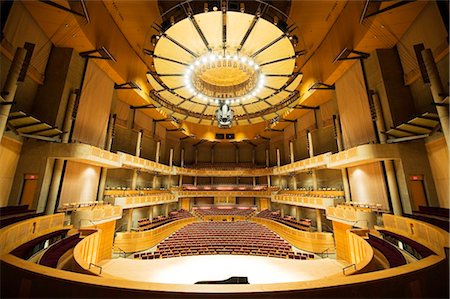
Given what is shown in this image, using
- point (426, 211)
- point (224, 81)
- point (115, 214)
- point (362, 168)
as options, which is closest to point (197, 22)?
point (224, 81)

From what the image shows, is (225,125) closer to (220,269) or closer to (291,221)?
(220,269)

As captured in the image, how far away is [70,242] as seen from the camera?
7.42 m

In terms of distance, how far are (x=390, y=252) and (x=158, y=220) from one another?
64.6ft

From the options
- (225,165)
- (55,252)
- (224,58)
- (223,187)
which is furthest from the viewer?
(225,165)

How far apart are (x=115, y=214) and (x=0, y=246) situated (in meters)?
7.87

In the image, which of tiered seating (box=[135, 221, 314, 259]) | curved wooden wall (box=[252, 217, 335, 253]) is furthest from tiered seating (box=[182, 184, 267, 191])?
curved wooden wall (box=[252, 217, 335, 253])

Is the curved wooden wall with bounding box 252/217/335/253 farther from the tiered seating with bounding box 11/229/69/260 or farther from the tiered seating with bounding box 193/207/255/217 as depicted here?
the tiered seating with bounding box 11/229/69/260

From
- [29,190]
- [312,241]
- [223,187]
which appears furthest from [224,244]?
[223,187]

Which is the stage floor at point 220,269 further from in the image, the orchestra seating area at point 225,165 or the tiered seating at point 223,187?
the orchestra seating area at point 225,165

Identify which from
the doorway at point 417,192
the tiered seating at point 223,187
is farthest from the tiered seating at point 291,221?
the doorway at point 417,192

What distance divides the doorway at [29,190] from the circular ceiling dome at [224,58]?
941 cm

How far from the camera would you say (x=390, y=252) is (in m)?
6.29

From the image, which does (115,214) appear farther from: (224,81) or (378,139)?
(378,139)

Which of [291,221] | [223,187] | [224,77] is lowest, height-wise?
[291,221]
